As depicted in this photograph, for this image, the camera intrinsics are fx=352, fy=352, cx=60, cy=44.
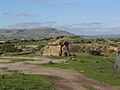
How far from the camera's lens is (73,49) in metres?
98.9

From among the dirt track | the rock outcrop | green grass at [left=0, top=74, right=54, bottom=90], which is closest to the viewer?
green grass at [left=0, top=74, right=54, bottom=90]


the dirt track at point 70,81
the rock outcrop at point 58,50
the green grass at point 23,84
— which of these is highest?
the rock outcrop at point 58,50

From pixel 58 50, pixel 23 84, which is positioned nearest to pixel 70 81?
pixel 23 84

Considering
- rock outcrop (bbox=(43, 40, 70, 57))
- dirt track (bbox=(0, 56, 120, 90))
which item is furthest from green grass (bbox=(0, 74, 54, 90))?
rock outcrop (bbox=(43, 40, 70, 57))

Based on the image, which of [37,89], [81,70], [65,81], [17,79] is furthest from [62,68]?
[37,89]

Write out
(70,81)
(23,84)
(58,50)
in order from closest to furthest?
(23,84) → (70,81) → (58,50)

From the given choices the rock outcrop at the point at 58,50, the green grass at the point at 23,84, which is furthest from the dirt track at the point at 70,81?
the rock outcrop at the point at 58,50

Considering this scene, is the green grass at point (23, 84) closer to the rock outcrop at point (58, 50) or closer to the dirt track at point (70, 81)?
the dirt track at point (70, 81)

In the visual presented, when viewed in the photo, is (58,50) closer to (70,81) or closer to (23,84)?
(70,81)

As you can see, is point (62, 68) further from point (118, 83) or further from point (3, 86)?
point (3, 86)

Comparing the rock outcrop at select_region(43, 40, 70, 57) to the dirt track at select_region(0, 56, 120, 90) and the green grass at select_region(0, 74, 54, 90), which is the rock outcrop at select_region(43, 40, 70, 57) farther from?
the green grass at select_region(0, 74, 54, 90)

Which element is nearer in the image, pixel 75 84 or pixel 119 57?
pixel 75 84

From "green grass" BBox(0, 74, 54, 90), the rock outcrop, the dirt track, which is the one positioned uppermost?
the rock outcrop

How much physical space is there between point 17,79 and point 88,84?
7.66 meters
